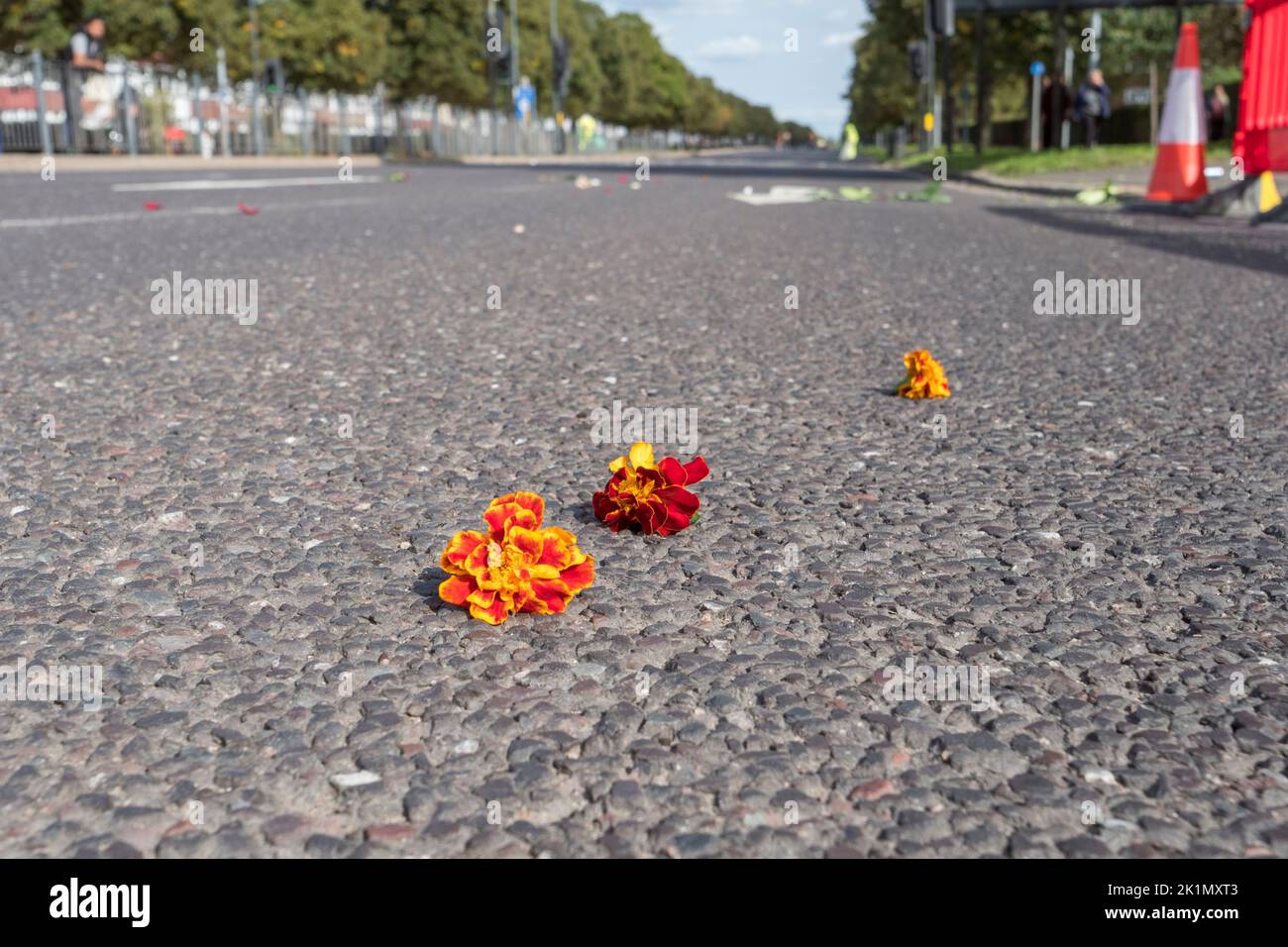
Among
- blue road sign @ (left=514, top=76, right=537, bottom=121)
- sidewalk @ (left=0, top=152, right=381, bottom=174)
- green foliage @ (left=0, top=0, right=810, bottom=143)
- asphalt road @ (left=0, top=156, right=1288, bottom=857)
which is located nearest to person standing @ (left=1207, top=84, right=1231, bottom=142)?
sidewalk @ (left=0, top=152, right=381, bottom=174)

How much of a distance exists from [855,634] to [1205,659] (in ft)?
1.85

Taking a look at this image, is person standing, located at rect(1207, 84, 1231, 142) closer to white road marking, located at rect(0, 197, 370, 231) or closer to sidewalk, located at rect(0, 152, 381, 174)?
sidewalk, located at rect(0, 152, 381, 174)

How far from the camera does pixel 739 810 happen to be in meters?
Result: 1.63

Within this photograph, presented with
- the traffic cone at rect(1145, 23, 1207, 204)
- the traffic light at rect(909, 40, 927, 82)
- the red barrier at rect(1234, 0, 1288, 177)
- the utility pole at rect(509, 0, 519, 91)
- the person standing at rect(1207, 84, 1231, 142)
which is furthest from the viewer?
the utility pole at rect(509, 0, 519, 91)

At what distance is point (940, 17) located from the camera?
68.8 feet

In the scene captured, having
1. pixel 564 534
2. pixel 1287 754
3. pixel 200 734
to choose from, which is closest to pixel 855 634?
pixel 564 534

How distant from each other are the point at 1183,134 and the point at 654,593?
1393 cm

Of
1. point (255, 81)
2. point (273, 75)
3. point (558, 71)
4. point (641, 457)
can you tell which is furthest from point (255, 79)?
point (641, 457)

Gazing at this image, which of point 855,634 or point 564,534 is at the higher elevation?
point 564,534

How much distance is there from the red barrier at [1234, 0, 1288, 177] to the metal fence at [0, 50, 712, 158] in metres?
27.4

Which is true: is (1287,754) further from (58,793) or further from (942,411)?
(942,411)

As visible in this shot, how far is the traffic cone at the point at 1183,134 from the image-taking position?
13.8 meters

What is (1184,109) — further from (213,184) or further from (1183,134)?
(213,184)

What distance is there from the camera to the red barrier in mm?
12273
